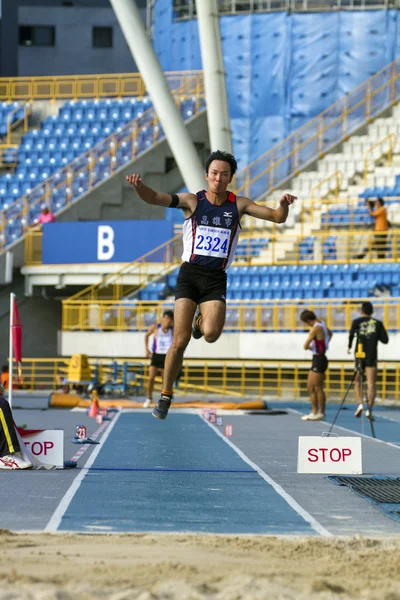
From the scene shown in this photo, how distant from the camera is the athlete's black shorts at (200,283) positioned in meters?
9.07

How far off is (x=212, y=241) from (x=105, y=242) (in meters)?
22.0

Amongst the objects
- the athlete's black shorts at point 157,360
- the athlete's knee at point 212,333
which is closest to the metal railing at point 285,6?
the athlete's black shorts at point 157,360

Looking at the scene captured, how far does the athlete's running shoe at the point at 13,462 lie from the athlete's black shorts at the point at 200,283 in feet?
6.02

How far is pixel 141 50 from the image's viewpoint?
25719mm

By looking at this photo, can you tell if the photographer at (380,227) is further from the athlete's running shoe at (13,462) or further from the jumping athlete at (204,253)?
the athlete's running shoe at (13,462)

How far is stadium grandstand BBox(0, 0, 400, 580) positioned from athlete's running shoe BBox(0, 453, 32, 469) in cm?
Result: 211

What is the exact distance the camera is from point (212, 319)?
29.0ft

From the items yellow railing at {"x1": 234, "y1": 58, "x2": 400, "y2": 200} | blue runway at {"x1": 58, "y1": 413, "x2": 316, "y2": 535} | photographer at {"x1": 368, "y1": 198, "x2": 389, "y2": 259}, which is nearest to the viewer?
blue runway at {"x1": 58, "y1": 413, "x2": 316, "y2": 535}

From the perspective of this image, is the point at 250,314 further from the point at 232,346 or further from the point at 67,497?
the point at 67,497

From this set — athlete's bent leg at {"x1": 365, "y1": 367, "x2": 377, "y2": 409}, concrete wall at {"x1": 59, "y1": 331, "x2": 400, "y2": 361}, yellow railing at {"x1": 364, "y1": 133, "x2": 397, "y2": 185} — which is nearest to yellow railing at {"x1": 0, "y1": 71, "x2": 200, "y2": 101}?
yellow railing at {"x1": 364, "y1": 133, "x2": 397, "y2": 185}

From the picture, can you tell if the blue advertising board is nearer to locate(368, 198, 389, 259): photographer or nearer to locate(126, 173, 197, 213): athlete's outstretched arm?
locate(368, 198, 389, 259): photographer

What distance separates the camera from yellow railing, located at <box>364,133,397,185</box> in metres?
31.8

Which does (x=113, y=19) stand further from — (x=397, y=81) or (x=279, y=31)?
(x=397, y=81)

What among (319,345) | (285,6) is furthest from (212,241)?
(285,6)
